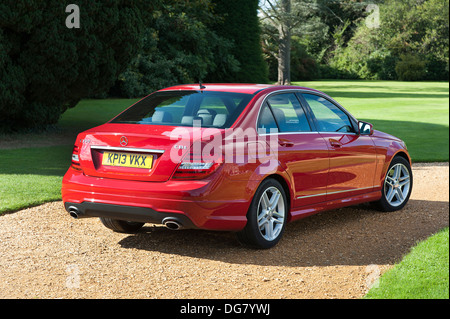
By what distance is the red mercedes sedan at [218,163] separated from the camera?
18.0 ft

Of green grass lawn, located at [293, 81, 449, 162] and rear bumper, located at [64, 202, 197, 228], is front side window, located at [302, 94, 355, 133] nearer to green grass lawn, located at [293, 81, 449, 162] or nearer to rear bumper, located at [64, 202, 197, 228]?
rear bumper, located at [64, 202, 197, 228]

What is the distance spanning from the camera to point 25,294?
479cm

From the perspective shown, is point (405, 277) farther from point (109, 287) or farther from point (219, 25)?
point (219, 25)

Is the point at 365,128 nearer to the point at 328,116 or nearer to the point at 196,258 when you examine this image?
the point at 328,116

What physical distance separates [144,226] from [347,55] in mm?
58210

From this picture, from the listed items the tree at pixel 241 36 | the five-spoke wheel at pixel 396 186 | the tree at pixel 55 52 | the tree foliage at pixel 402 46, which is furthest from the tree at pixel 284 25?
the five-spoke wheel at pixel 396 186

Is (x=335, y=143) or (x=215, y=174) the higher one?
(x=335, y=143)

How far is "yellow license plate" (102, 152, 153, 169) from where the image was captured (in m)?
5.58

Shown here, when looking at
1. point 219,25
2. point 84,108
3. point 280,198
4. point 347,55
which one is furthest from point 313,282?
point 347,55

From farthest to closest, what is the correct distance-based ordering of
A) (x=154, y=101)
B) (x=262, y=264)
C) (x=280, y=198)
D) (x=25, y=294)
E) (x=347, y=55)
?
(x=347, y=55)
(x=154, y=101)
(x=280, y=198)
(x=262, y=264)
(x=25, y=294)

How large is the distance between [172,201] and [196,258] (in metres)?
0.71

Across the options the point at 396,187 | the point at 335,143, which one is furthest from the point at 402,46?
the point at 335,143

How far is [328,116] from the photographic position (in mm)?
7289
